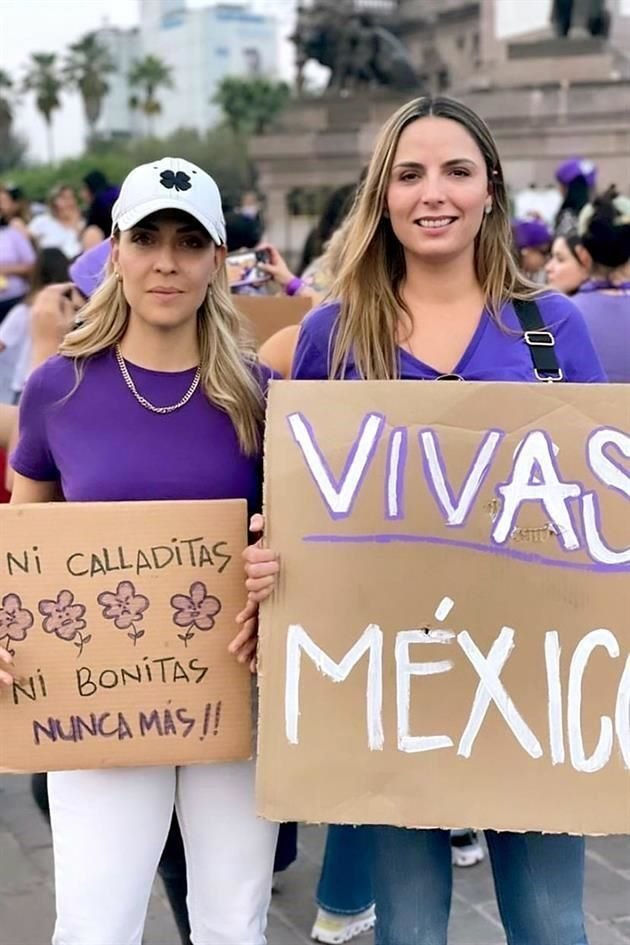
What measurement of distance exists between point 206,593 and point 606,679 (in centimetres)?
70

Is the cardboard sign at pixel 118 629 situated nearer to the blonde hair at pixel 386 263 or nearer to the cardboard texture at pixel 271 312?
the blonde hair at pixel 386 263

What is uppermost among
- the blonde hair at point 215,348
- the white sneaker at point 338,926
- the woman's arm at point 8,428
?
the blonde hair at point 215,348

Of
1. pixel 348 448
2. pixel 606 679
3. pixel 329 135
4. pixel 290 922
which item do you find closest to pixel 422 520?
pixel 348 448

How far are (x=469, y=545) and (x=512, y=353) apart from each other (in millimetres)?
378

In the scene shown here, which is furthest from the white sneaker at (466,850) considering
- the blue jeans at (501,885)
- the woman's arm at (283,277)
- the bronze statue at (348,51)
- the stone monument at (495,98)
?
the bronze statue at (348,51)

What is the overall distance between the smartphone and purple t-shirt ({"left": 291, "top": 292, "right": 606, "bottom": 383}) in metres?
2.43

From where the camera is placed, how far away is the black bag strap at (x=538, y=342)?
2227 mm

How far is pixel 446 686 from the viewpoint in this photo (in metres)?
2.12

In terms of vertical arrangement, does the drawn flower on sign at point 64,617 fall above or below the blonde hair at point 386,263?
below

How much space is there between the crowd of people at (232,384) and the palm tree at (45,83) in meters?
91.8

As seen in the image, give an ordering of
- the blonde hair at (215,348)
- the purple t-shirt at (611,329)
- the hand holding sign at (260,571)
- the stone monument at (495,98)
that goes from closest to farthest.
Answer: the hand holding sign at (260,571) < the blonde hair at (215,348) < the purple t-shirt at (611,329) < the stone monument at (495,98)

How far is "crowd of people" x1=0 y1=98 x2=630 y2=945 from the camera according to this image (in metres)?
2.24

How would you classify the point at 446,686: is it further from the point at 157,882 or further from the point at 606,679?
the point at 157,882

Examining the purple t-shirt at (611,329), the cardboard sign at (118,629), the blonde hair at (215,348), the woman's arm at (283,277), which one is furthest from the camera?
the woman's arm at (283,277)
